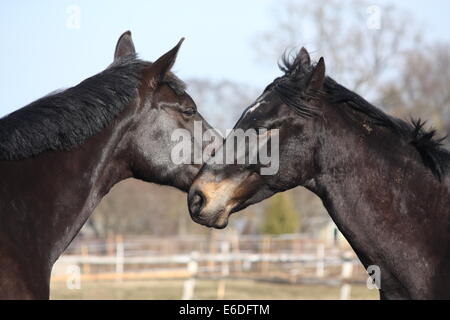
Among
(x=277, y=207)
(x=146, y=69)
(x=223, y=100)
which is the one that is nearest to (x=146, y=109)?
(x=146, y=69)

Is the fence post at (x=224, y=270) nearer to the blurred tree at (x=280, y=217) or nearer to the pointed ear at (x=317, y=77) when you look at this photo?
the blurred tree at (x=280, y=217)

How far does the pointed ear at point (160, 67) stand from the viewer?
4734 millimetres

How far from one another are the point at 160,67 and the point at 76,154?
0.90 meters

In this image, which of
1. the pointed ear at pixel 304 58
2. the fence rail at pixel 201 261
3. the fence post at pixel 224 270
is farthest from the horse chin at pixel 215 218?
the fence rail at pixel 201 261

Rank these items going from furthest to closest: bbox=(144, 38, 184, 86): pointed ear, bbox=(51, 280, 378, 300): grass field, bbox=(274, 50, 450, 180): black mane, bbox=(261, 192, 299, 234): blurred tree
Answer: bbox=(261, 192, 299, 234): blurred tree
bbox=(51, 280, 378, 300): grass field
bbox=(144, 38, 184, 86): pointed ear
bbox=(274, 50, 450, 180): black mane

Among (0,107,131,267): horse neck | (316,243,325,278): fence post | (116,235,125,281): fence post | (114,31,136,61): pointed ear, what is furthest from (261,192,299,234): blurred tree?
(0,107,131,267): horse neck

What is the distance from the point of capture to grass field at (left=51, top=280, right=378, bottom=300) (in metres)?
15.9

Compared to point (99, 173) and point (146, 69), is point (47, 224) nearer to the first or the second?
point (99, 173)

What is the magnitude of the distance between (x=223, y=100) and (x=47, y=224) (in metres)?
44.9

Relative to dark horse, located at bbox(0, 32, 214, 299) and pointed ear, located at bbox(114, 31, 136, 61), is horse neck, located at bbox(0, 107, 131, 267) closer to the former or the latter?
dark horse, located at bbox(0, 32, 214, 299)

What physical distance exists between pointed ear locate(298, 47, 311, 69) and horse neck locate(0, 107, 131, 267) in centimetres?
128

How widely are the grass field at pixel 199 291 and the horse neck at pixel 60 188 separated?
10631mm

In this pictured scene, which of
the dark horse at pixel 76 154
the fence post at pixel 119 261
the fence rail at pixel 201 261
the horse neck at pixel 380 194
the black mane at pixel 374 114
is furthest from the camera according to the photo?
the fence post at pixel 119 261
